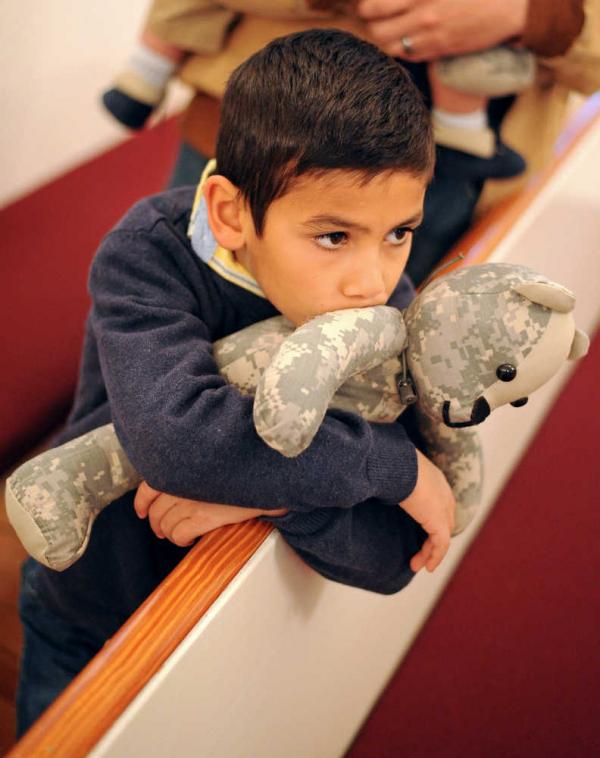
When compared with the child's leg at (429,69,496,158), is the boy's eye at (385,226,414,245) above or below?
below

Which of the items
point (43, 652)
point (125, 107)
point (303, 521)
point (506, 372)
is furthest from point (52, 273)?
point (506, 372)

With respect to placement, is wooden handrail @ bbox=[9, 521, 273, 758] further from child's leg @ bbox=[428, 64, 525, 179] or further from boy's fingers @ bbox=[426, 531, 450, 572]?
child's leg @ bbox=[428, 64, 525, 179]

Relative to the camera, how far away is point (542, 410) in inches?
61.2

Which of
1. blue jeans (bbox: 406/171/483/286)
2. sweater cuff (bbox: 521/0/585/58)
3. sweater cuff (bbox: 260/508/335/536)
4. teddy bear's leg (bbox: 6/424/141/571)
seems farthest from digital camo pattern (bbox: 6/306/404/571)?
sweater cuff (bbox: 521/0/585/58)

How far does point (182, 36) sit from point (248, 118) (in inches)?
22.9

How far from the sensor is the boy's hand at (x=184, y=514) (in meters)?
0.68

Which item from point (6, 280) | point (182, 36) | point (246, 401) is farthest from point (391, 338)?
point (6, 280)

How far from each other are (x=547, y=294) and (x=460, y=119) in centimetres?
56

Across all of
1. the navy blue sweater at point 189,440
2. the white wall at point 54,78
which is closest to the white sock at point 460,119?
the navy blue sweater at point 189,440

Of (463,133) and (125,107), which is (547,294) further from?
(125,107)

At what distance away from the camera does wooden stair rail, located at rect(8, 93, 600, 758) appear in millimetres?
514

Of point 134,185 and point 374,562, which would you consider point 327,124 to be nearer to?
point 374,562

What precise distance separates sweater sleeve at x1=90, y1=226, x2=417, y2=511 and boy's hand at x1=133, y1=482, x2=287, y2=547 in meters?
0.05

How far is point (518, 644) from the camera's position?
46.6 inches
